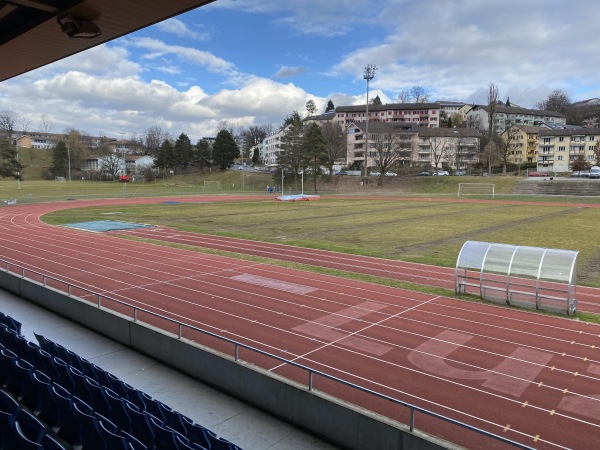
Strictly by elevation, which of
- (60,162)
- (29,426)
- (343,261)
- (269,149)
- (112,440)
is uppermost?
(269,149)

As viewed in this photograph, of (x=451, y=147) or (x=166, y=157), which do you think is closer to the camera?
(x=451, y=147)

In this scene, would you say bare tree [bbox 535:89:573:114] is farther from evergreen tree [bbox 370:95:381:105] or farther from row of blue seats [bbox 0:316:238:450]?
row of blue seats [bbox 0:316:238:450]

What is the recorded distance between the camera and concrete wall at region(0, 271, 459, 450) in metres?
5.84

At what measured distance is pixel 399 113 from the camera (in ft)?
443

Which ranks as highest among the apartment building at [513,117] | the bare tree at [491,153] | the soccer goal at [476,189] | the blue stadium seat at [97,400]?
the apartment building at [513,117]

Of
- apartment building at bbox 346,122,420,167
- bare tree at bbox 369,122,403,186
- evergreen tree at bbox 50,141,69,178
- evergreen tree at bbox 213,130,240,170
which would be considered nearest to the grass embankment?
bare tree at bbox 369,122,403,186

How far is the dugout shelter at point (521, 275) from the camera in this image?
41.2 feet

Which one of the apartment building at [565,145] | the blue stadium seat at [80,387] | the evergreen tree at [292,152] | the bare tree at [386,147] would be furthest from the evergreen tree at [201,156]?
the blue stadium seat at [80,387]

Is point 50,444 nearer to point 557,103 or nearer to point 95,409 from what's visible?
point 95,409

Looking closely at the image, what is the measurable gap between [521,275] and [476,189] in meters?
62.1

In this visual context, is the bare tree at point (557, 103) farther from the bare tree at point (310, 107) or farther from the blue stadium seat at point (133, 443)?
the blue stadium seat at point (133, 443)

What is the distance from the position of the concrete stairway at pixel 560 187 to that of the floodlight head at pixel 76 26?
67.3m

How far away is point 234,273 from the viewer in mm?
17344

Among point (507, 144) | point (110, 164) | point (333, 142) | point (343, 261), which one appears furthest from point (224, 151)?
point (343, 261)
